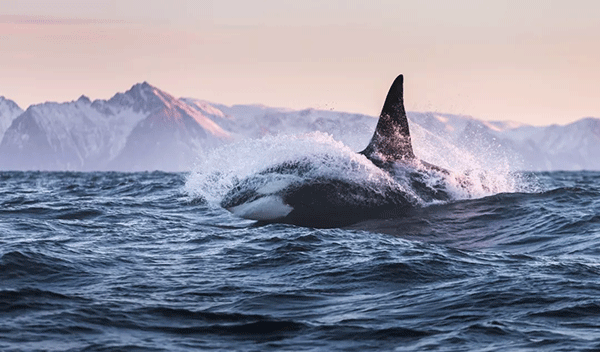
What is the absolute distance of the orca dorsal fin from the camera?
19656mm

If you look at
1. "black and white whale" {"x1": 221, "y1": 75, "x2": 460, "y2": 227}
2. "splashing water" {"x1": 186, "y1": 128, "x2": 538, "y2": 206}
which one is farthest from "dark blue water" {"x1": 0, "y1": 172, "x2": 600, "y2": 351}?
"splashing water" {"x1": 186, "y1": 128, "x2": 538, "y2": 206}

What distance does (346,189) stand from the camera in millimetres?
17328

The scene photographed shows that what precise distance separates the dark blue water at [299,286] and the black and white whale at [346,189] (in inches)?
32.8

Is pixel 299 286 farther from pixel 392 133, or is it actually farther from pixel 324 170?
pixel 392 133

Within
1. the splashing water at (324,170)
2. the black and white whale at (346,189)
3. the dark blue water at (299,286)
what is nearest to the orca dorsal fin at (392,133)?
the black and white whale at (346,189)

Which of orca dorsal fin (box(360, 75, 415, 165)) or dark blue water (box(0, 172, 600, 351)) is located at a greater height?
orca dorsal fin (box(360, 75, 415, 165))

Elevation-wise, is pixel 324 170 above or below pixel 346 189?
above

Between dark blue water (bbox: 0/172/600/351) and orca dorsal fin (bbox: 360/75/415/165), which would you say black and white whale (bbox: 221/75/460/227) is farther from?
dark blue water (bbox: 0/172/600/351)

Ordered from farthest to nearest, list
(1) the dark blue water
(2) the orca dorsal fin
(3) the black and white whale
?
1. (2) the orca dorsal fin
2. (3) the black and white whale
3. (1) the dark blue water

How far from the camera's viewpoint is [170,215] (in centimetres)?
1895

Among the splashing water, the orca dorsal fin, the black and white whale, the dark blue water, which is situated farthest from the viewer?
the orca dorsal fin

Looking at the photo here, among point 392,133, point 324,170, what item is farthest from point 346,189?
point 392,133

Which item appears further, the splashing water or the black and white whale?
the splashing water

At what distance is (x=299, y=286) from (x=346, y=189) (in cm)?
766
